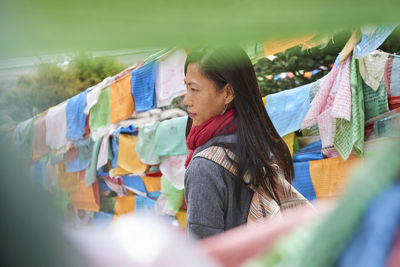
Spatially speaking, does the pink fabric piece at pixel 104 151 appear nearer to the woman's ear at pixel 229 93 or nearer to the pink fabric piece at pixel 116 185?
the pink fabric piece at pixel 116 185

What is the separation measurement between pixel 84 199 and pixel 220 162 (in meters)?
3.13

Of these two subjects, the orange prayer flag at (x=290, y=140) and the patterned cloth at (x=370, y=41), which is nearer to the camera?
the patterned cloth at (x=370, y=41)

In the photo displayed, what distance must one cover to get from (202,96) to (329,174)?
90 cm

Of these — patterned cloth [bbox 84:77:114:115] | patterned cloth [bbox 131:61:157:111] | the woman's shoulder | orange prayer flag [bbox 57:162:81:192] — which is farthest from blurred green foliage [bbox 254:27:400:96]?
orange prayer flag [bbox 57:162:81:192]

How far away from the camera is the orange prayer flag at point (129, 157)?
9.37 ft

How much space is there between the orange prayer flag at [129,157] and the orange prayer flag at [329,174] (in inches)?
58.1

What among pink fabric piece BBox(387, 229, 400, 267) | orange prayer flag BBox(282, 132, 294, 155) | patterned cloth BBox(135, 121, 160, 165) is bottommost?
patterned cloth BBox(135, 121, 160, 165)

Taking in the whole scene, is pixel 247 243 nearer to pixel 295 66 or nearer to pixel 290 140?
pixel 290 140

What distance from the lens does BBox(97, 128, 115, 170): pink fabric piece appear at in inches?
125

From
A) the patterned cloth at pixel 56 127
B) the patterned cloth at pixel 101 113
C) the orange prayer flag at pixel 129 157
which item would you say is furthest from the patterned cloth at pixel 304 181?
the patterned cloth at pixel 56 127

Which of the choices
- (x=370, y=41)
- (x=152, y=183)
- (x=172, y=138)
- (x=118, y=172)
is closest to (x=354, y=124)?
(x=370, y=41)

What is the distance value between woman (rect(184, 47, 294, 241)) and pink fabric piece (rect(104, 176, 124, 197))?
238cm

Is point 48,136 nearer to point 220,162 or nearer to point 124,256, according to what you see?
point 220,162

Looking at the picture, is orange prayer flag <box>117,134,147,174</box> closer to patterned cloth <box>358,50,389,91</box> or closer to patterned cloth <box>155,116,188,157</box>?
patterned cloth <box>155,116,188,157</box>
